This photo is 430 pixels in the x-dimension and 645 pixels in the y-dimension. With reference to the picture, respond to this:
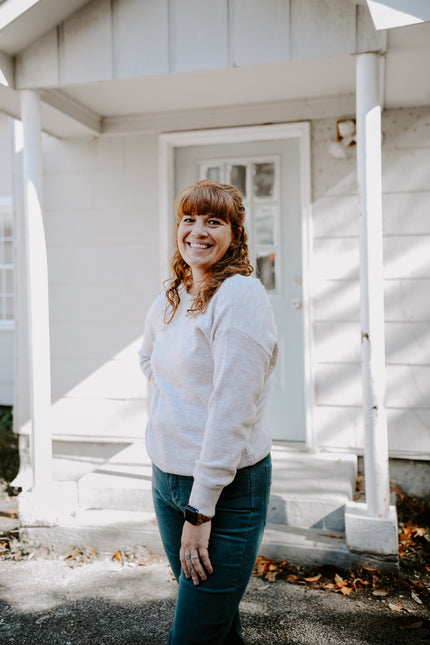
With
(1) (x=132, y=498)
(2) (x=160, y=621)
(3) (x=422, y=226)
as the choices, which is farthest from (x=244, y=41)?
(2) (x=160, y=621)

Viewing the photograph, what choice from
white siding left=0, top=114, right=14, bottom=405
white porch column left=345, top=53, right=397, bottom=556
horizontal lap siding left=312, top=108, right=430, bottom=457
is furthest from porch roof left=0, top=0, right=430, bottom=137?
white siding left=0, top=114, right=14, bottom=405

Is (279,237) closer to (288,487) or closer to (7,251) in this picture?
(288,487)

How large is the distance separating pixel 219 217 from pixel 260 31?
2.05 m

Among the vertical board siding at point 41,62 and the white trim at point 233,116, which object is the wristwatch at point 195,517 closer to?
the vertical board siding at point 41,62

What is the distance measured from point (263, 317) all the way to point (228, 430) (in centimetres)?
30

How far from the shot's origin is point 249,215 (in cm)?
468

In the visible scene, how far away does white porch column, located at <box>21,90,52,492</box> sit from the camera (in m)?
3.67

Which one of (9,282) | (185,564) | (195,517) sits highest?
(9,282)

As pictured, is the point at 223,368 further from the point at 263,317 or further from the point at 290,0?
the point at 290,0

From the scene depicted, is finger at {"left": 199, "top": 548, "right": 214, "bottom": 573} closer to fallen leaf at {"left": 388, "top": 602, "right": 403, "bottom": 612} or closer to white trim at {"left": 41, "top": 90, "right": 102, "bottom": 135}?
fallen leaf at {"left": 388, "top": 602, "right": 403, "bottom": 612}

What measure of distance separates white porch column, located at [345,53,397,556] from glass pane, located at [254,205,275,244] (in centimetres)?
146

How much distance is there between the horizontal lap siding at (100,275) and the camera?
4746 millimetres

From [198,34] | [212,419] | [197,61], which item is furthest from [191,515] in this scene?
[198,34]

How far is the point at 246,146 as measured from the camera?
464cm
